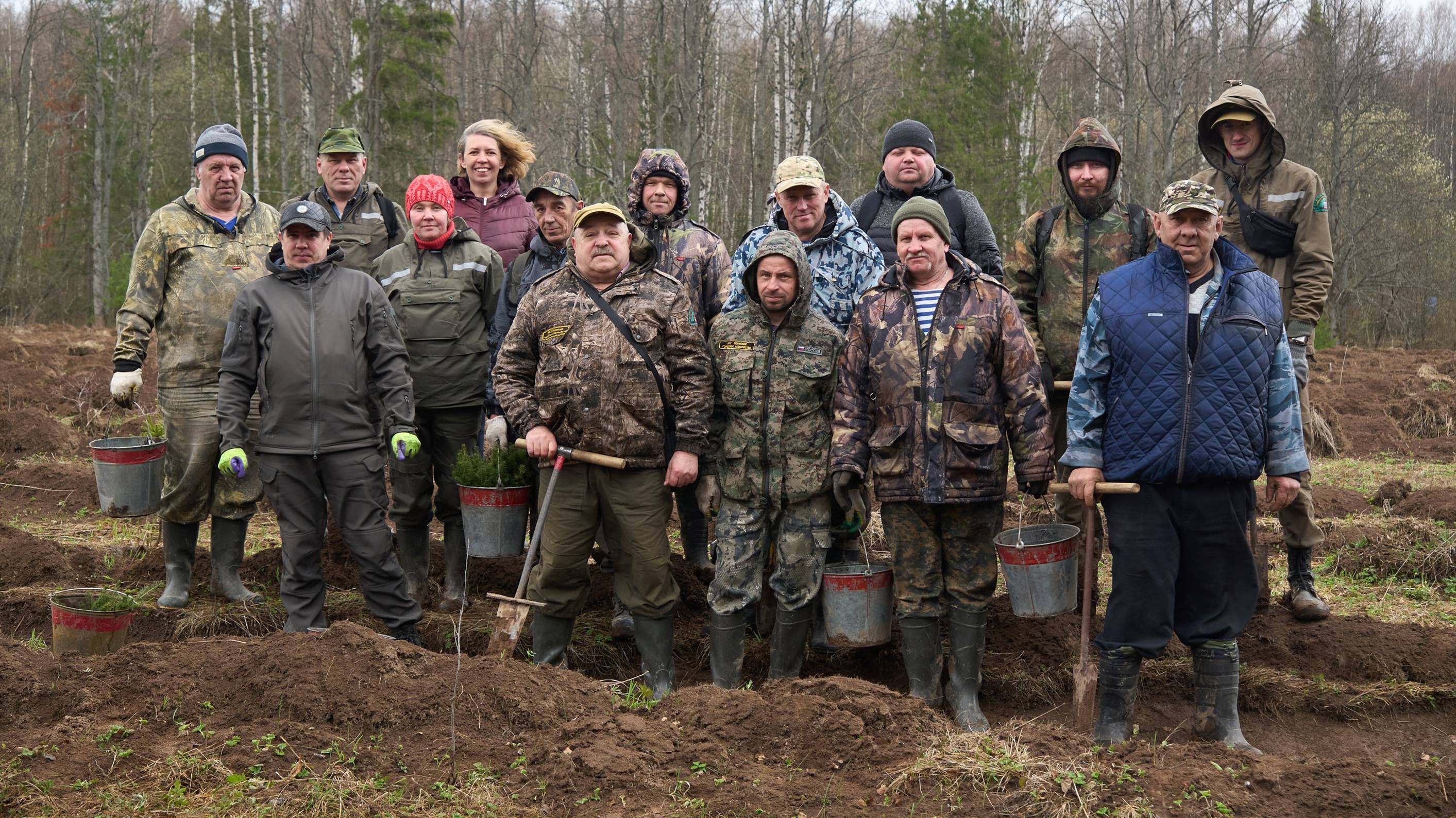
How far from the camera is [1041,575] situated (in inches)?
185

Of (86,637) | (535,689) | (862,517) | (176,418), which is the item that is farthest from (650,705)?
(176,418)

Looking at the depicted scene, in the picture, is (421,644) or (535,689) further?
(421,644)

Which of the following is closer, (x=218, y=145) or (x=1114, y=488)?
(x=1114, y=488)

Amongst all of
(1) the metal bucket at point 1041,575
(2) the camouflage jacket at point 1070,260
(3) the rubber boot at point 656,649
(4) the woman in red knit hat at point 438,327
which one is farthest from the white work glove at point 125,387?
(2) the camouflage jacket at point 1070,260

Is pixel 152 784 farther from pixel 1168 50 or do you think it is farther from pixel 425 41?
pixel 425 41

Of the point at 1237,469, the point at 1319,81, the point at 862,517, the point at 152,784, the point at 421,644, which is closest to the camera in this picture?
the point at 152,784

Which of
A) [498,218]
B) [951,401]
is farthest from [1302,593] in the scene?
[498,218]

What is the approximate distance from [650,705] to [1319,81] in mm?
26867

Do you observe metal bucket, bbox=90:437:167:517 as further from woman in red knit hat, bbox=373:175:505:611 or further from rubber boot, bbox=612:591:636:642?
rubber boot, bbox=612:591:636:642

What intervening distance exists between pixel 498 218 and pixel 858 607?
3.33 m

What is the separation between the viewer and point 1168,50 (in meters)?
19.6

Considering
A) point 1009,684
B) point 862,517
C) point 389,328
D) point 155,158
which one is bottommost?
point 1009,684

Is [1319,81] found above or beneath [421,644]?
above

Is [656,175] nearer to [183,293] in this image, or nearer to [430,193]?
[430,193]
